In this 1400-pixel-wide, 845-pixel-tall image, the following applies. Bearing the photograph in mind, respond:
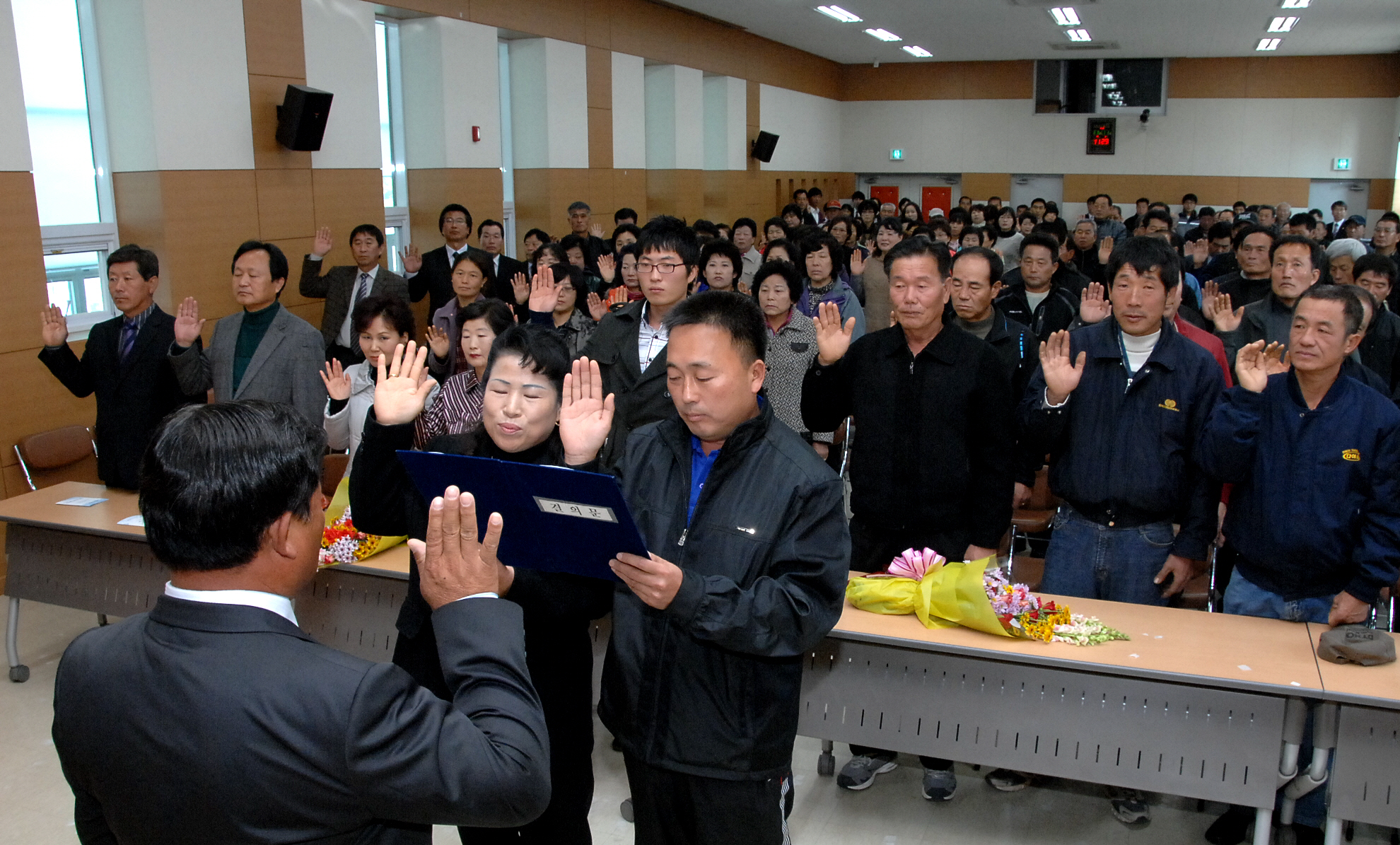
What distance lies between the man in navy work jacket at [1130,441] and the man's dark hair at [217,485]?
231 cm

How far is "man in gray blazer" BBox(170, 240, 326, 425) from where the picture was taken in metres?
4.20

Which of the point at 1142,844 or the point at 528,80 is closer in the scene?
the point at 1142,844

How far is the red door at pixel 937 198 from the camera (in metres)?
17.8

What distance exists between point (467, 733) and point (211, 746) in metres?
0.28

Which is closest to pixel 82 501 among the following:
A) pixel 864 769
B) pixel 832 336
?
pixel 832 336

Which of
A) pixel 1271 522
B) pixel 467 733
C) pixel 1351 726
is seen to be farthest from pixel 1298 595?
pixel 467 733

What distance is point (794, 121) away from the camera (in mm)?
15922

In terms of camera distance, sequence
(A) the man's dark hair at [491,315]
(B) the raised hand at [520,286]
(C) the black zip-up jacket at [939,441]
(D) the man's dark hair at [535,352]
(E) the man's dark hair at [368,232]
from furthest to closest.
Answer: (E) the man's dark hair at [368,232], (B) the raised hand at [520,286], (A) the man's dark hair at [491,315], (C) the black zip-up jacket at [939,441], (D) the man's dark hair at [535,352]

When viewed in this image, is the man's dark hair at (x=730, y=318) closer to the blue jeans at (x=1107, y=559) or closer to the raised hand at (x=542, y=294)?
the blue jeans at (x=1107, y=559)

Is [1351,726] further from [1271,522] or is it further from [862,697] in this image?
[862,697]

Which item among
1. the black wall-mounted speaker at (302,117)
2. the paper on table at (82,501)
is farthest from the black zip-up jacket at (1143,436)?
the black wall-mounted speaker at (302,117)

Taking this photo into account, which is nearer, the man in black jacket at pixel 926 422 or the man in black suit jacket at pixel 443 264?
the man in black jacket at pixel 926 422

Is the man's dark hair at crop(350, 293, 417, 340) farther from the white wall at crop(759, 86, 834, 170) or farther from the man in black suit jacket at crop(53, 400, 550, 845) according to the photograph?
the white wall at crop(759, 86, 834, 170)

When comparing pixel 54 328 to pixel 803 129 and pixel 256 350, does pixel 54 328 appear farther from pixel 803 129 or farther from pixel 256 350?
pixel 803 129
